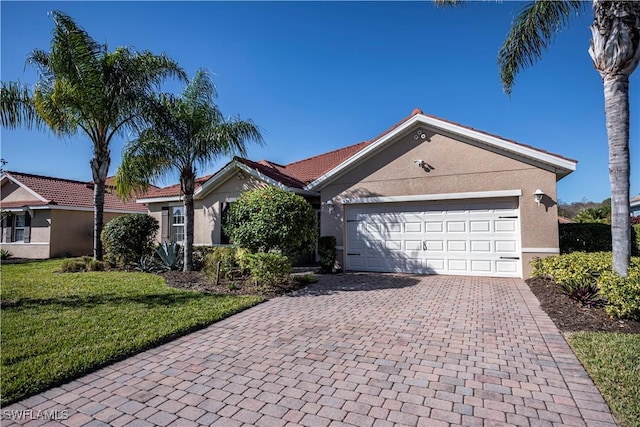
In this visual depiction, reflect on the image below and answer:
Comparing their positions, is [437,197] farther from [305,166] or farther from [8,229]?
[8,229]

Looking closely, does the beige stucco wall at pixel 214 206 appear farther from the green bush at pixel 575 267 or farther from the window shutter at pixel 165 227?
the green bush at pixel 575 267

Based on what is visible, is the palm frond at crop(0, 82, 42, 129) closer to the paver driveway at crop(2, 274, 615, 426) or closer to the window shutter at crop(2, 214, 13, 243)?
the window shutter at crop(2, 214, 13, 243)

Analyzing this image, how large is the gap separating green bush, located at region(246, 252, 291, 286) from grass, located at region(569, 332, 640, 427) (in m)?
6.58

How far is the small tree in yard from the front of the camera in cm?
1007

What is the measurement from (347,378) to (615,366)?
10.9 feet

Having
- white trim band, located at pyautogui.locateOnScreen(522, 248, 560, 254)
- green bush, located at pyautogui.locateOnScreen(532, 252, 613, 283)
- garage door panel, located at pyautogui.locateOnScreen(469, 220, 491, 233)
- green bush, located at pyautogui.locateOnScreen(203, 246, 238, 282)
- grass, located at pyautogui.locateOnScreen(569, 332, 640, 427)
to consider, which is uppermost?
garage door panel, located at pyautogui.locateOnScreen(469, 220, 491, 233)

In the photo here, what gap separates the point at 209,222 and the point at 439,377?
13465mm

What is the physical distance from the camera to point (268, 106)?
45.8 ft

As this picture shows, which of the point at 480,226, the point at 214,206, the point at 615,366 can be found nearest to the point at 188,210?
the point at 214,206

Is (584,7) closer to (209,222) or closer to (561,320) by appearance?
(561,320)

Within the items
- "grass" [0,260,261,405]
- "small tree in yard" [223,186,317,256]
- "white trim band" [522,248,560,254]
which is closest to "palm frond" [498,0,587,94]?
"white trim band" [522,248,560,254]

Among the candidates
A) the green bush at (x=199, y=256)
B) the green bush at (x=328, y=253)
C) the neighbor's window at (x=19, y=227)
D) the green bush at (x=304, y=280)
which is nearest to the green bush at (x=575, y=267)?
the green bush at (x=304, y=280)

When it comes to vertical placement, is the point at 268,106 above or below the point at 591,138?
above

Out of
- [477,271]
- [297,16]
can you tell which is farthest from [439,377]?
[297,16]
